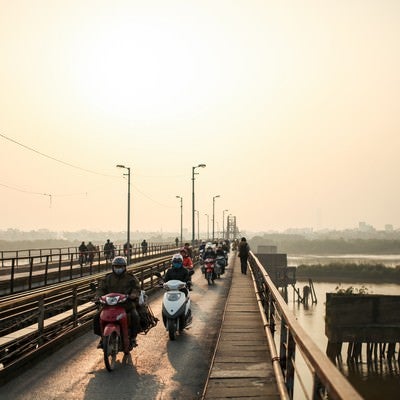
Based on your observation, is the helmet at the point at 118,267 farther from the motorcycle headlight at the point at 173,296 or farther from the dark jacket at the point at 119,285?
the motorcycle headlight at the point at 173,296

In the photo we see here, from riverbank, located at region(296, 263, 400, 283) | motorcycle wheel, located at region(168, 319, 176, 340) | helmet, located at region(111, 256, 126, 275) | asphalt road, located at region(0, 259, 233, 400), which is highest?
helmet, located at region(111, 256, 126, 275)

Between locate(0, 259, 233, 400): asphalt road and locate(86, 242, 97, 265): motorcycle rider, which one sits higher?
locate(86, 242, 97, 265): motorcycle rider

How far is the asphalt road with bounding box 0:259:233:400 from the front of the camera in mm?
7266

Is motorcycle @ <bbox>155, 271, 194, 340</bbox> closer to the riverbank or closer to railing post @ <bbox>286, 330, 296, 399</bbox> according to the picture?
railing post @ <bbox>286, 330, 296, 399</bbox>

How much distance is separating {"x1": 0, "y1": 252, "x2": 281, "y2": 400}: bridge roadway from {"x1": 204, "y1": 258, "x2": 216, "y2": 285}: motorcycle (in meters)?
12.5

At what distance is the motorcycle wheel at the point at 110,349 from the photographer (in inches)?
326

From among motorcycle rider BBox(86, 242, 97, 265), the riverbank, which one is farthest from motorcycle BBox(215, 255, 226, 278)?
the riverbank

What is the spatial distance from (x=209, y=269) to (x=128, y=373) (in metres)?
16.9

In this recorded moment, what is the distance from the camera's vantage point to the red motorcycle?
8604mm

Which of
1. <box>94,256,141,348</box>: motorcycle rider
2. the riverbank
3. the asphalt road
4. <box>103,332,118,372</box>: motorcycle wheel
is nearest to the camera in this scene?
the asphalt road

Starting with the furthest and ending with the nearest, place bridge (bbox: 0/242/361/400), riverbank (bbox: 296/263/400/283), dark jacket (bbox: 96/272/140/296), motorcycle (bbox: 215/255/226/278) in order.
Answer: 1. riverbank (bbox: 296/263/400/283)
2. motorcycle (bbox: 215/255/226/278)
3. dark jacket (bbox: 96/272/140/296)
4. bridge (bbox: 0/242/361/400)

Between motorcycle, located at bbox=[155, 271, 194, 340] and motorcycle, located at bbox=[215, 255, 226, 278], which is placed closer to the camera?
motorcycle, located at bbox=[155, 271, 194, 340]

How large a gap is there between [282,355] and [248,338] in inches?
144

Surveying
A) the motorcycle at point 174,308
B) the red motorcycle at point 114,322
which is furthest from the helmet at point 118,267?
the motorcycle at point 174,308
